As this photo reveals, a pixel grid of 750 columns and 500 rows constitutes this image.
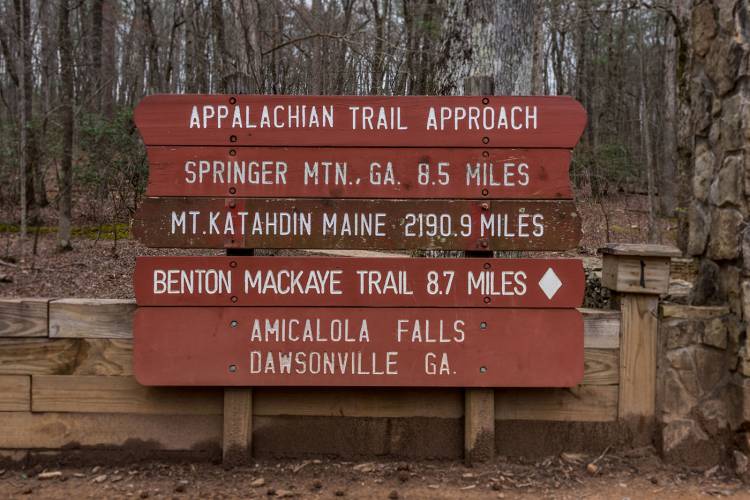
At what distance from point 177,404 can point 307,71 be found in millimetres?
3487

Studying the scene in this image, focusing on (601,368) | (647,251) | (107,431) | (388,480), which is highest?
(647,251)

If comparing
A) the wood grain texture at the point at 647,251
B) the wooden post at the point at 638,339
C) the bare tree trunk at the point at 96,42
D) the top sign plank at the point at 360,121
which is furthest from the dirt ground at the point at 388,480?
the bare tree trunk at the point at 96,42

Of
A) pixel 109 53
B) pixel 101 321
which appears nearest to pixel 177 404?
pixel 101 321

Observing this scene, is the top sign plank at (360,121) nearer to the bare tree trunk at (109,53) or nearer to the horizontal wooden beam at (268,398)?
the horizontal wooden beam at (268,398)

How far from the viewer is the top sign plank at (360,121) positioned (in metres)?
3.71

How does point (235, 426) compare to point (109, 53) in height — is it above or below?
below

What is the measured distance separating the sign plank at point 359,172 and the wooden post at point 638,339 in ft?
1.96

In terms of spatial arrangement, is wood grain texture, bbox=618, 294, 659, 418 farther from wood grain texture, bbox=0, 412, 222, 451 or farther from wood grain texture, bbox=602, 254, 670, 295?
wood grain texture, bbox=0, 412, 222, 451

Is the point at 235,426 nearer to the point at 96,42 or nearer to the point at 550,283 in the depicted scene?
the point at 550,283

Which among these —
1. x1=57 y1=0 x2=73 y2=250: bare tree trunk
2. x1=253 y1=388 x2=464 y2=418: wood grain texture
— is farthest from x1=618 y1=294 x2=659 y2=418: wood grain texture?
x1=57 y1=0 x2=73 y2=250: bare tree trunk

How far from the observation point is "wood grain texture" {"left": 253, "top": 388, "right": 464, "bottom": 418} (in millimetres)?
3852

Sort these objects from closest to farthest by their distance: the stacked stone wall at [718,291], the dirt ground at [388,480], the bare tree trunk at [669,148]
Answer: the dirt ground at [388,480], the stacked stone wall at [718,291], the bare tree trunk at [669,148]

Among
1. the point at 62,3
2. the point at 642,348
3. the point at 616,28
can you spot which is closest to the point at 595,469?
the point at 642,348

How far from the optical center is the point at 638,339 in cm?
384
